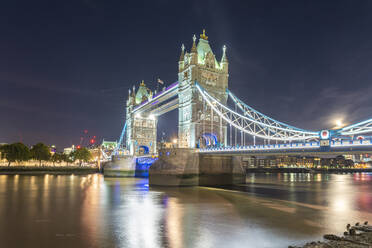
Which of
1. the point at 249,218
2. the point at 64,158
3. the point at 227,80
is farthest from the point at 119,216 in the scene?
the point at 64,158

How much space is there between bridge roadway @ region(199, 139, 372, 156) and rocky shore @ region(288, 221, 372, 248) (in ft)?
28.2

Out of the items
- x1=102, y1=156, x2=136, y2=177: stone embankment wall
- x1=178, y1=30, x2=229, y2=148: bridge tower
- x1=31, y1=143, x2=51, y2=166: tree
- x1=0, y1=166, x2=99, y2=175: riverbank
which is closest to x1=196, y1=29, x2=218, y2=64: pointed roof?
x1=178, y1=30, x2=229, y2=148: bridge tower

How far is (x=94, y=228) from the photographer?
47.2 feet

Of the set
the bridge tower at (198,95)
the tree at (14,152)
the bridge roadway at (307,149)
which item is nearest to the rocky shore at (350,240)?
the bridge roadway at (307,149)

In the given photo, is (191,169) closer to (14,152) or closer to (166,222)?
(166,222)

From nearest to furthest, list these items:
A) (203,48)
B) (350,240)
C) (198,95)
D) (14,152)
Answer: (350,240), (198,95), (203,48), (14,152)

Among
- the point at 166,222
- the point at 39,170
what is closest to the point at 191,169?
the point at 166,222

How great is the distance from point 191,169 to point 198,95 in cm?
995

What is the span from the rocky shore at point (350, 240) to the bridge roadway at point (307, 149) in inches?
338

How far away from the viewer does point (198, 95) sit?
38750mm

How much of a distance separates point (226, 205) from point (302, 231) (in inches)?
315

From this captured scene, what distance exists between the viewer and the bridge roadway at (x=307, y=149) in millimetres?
20647

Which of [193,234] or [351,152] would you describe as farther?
[351,152]

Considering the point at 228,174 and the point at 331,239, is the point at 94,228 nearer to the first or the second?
the point at 331,239
